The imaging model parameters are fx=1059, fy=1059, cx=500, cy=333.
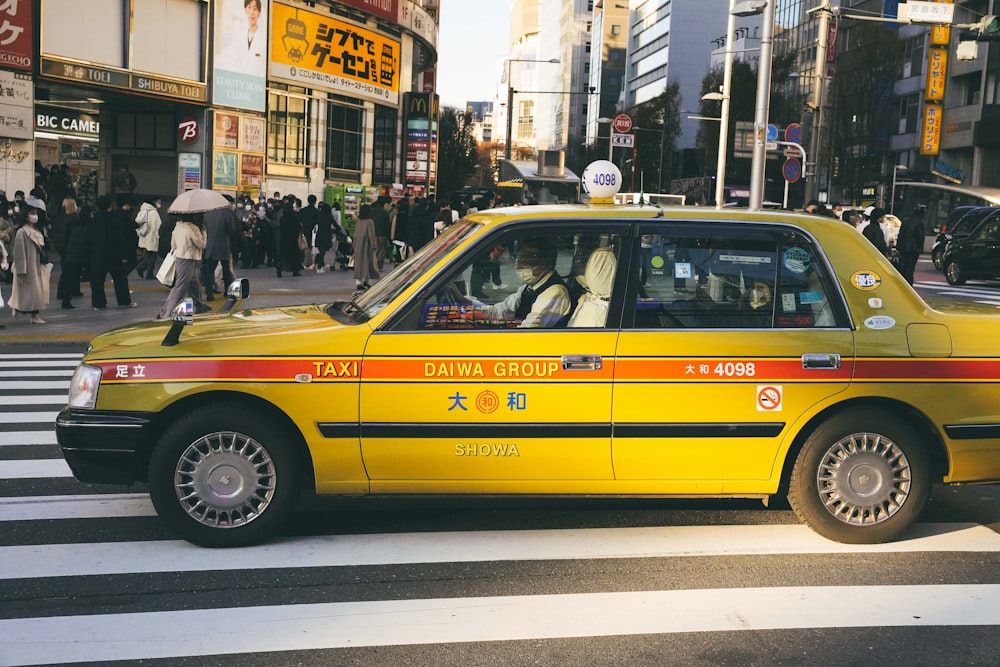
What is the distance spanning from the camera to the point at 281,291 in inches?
799

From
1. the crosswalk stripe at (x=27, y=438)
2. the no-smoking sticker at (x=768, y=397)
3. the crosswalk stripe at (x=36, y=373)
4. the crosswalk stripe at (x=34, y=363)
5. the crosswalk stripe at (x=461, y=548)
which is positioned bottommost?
the crosswalk stripe at (x=34, y=363)

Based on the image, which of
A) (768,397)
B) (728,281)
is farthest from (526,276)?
(768,397)

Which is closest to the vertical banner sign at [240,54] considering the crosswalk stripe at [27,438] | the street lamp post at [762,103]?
the street lamp post at [762,103]

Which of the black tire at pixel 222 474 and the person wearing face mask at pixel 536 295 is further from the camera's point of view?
the person wearing face mask at pixel 536 295

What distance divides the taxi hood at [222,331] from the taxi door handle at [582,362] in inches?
43.9

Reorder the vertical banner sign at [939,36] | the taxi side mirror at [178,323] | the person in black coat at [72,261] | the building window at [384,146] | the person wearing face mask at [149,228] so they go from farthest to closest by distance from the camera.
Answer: the vertical banner sign at [939,36] → the building window at [384,146] → the person wearing face mask at [149,228] → the person in black coat at [72,261] → the taxi side mirror at [178,323]

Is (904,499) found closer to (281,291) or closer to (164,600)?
(164,600)

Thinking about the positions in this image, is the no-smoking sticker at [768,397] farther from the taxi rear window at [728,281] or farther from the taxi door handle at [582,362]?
the taxi door handle at [582,362]

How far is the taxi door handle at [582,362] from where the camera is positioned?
199 inches

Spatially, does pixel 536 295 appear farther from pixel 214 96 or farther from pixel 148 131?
pixel 148 131

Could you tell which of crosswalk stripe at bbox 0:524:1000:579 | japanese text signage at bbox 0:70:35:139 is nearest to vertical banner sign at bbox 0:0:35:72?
japanese text signage at bbox 0:70:35:139

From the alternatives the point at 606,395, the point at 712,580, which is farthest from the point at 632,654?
the point at 606,395

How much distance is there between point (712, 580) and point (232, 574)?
2181 millimetres

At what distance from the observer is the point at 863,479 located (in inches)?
209
